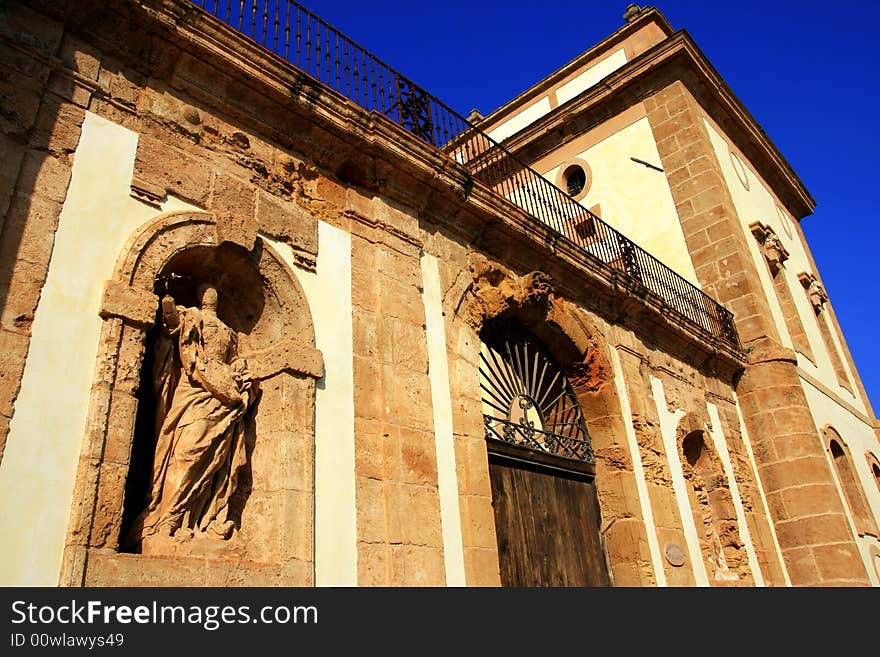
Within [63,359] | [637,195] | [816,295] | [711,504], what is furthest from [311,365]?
[816,295]

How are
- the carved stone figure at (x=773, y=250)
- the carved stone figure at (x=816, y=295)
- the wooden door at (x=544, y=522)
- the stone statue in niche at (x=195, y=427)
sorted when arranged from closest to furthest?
the stone statue in niche at (x=195, y=427), the wooden door at (x=544, y=522), the carved stone figure at (x=773, y=250), the carved stone figure at (x=816, y=295)

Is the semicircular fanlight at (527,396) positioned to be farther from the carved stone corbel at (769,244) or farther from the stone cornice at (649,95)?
the stone cornice at (649,95)

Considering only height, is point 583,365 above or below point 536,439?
above

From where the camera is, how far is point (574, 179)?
39.8ft

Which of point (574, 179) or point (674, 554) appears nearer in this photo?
point (674, 554)

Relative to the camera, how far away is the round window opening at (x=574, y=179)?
1198 centimetres

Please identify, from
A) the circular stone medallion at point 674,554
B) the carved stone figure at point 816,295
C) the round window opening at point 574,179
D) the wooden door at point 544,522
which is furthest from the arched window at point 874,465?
the wooden door at point 544,522

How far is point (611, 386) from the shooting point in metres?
6.98

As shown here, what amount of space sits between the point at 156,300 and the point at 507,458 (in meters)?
3.18

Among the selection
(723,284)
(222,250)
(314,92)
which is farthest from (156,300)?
(723,284)

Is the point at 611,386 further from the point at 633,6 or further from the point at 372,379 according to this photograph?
the point at 633,6

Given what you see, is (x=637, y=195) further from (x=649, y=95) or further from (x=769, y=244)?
(x=769, y=244)

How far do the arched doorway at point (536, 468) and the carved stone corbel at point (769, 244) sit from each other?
239 inches

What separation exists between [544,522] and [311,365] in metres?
2.71
